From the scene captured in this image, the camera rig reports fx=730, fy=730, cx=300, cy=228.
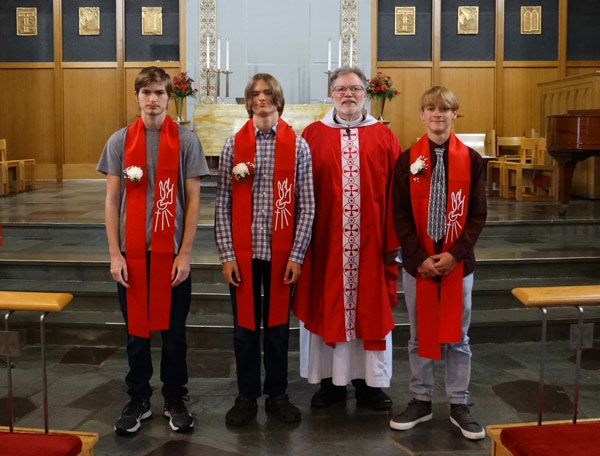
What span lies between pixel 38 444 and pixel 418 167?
6.23 ft

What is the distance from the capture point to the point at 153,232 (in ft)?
10.6

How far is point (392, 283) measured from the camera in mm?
3562

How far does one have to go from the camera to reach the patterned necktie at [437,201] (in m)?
3.26

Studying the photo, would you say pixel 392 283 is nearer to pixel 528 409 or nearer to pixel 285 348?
pixel 285 348

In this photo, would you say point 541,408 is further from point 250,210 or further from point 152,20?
point 152,20

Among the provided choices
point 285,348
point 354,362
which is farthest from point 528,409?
point 285,348

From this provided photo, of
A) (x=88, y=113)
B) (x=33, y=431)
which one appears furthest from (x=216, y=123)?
(x=33, y=431)

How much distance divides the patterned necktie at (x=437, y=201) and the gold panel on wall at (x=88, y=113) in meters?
9.38

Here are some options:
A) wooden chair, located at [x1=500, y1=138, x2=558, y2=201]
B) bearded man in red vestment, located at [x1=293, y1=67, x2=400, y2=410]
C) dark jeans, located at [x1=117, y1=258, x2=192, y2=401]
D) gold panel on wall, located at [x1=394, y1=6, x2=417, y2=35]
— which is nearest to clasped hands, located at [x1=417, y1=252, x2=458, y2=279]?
bearded man in red vestment, located at [x1=293, y1=67, x2=400, y2=410]

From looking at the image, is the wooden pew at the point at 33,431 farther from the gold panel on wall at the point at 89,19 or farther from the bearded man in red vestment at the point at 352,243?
the gold panel on wall at the point at 89,19

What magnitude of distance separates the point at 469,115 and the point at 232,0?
417 cm

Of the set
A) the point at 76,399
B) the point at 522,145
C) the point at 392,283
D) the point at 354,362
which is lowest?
the point at 76,399

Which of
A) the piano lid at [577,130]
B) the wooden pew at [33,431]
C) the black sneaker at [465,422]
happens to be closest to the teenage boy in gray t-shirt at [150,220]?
the wooden pew at [33,431]

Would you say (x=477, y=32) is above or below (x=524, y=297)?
above
